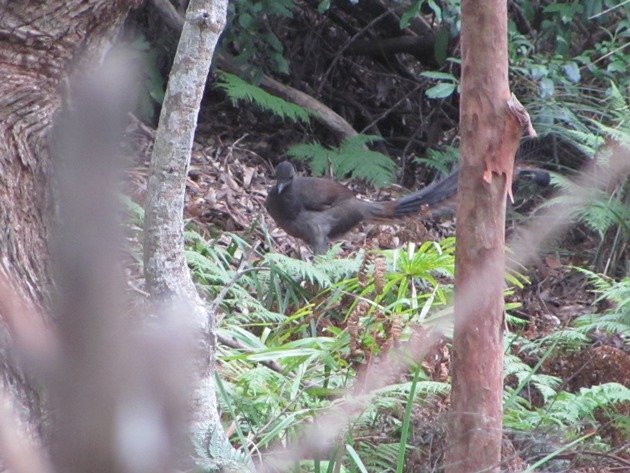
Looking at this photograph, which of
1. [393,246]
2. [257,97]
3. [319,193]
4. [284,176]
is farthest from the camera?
[257,97]

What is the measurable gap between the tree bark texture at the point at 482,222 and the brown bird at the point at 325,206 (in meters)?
4.01

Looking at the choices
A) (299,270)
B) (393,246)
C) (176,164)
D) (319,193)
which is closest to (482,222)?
(176,164)

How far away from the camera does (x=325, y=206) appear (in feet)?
23.5

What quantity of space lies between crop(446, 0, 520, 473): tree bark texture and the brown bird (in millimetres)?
4007

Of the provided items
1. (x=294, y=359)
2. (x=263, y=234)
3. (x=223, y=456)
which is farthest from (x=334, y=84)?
(x=223, y=456)

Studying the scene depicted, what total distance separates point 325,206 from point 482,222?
4.45 m

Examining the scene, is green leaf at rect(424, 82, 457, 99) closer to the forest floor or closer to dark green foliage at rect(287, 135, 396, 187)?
dark green foliage at rect(287, 135, 396, 187)

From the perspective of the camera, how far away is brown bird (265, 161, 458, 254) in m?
6.90

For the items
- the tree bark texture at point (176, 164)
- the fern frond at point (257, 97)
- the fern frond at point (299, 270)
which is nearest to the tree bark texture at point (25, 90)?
the tree bark texture at point (176, 164)

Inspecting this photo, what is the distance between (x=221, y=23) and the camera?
3039 millimetres

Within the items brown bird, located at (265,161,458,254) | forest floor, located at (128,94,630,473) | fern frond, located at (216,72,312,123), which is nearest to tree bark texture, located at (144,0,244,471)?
forest floor, located at (128,94,630,473)

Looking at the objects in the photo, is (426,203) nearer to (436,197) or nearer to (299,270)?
(436,197)

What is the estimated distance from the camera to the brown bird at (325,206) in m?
6.90

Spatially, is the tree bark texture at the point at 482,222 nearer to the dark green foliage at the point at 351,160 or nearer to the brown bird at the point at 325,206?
the brown bird at the point at 325,206
